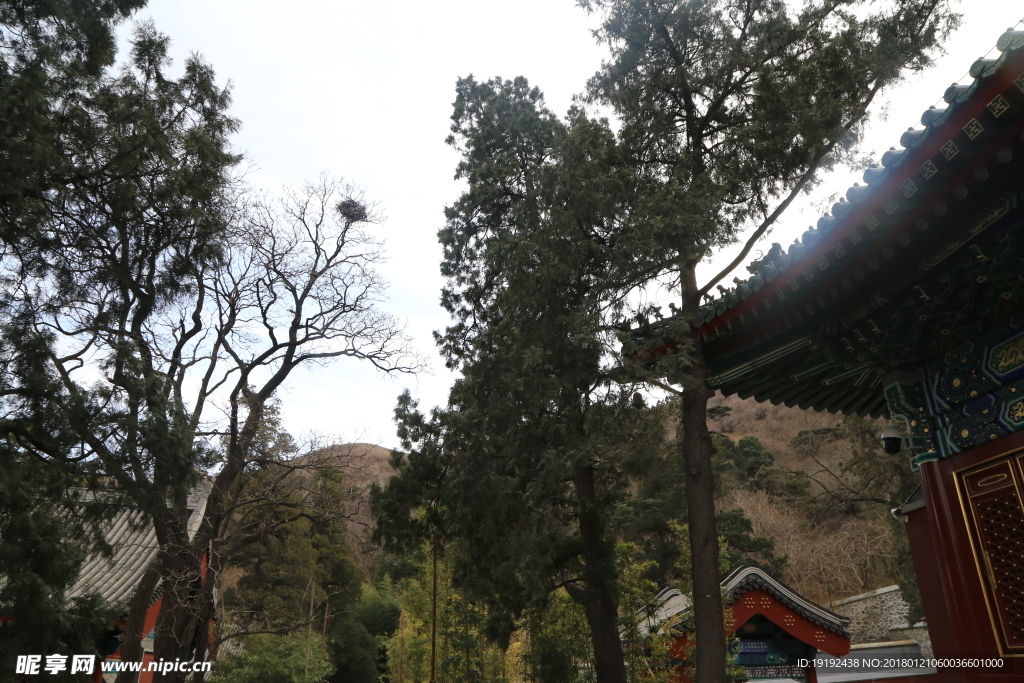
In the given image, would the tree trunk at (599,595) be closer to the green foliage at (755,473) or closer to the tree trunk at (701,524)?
the tree trunk at (701,524)

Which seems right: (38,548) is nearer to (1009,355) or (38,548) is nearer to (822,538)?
(1009,355)

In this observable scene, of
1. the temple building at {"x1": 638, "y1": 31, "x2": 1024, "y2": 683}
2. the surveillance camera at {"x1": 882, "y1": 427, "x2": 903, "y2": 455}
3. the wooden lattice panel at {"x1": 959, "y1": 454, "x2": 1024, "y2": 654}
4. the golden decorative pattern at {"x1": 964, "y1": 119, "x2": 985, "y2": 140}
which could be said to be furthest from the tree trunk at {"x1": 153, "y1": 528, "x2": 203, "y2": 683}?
the golden decorative pattern at {"x1": 964, "y1": 119, "x2": 985, "y2": 140}

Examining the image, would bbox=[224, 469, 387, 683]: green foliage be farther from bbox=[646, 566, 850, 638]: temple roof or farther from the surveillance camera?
the surveillance camera

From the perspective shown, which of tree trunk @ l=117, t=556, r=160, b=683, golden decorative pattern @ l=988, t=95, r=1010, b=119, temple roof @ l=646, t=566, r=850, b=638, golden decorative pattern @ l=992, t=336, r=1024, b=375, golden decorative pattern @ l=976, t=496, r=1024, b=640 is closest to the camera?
golden decorative pattern @ l=988, t=95, r=1010, b=119

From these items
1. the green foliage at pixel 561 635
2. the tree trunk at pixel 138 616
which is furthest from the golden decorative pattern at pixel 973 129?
the tree trunk at pixel 138 616

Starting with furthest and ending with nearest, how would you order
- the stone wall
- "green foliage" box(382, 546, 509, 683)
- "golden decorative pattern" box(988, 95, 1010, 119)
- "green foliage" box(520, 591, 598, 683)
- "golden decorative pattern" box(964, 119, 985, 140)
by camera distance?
the stone wall, "green foliage" box(382, 546, 509, 683), "green foliage" box(520, 591, 598, 683), "golden decorative pattern" box(964, 119, 985, 140), "golden decorative pattern" box(988, 95, 1010, 119)

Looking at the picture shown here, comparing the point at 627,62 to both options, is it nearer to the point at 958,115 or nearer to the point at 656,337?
the point at 656,337

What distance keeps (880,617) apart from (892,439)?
69.6 feet

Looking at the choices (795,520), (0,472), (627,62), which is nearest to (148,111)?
(0,472)

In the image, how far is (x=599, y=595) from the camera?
7727 mm

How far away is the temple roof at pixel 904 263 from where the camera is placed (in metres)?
2.81

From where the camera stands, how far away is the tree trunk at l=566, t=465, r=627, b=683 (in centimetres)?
768

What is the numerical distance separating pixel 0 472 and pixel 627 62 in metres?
6.96

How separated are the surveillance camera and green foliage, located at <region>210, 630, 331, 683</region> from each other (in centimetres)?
1318
